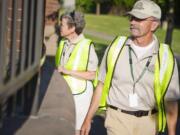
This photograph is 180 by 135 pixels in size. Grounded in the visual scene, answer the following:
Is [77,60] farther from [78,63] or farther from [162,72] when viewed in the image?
[162,72]

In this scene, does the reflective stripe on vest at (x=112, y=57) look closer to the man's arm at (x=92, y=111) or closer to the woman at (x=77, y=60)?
the man's arm at (x=92, y=111)

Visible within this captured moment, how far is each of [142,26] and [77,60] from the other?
1.46m

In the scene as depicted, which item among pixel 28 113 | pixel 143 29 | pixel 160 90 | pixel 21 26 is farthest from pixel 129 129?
pixel 21 26

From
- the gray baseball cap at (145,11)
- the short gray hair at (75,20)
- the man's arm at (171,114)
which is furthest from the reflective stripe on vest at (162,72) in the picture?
the short gray hair at (75,20)

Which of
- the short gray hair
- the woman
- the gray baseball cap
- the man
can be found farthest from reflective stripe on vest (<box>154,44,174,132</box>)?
the short gray hair

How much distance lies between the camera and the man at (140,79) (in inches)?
205

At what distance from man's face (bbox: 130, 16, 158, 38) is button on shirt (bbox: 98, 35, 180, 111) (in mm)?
110

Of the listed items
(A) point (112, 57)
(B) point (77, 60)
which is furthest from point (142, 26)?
(B) point (77, 60)

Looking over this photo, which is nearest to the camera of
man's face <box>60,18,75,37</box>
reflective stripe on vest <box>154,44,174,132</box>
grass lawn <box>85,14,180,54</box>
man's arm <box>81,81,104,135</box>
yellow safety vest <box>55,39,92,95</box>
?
reflective stripe on vest <box>154,44,174,132</box>

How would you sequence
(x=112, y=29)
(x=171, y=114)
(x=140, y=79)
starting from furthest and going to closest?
(x=112, y=29)
(x=171, y=114)
(x=140, y=79)

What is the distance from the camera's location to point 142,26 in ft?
17.2

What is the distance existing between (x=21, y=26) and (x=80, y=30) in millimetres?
3961

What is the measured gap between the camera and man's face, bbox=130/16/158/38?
5238mm

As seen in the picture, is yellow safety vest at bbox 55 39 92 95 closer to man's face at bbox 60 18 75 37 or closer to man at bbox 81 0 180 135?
man's face at bbox 60 18 75 37
